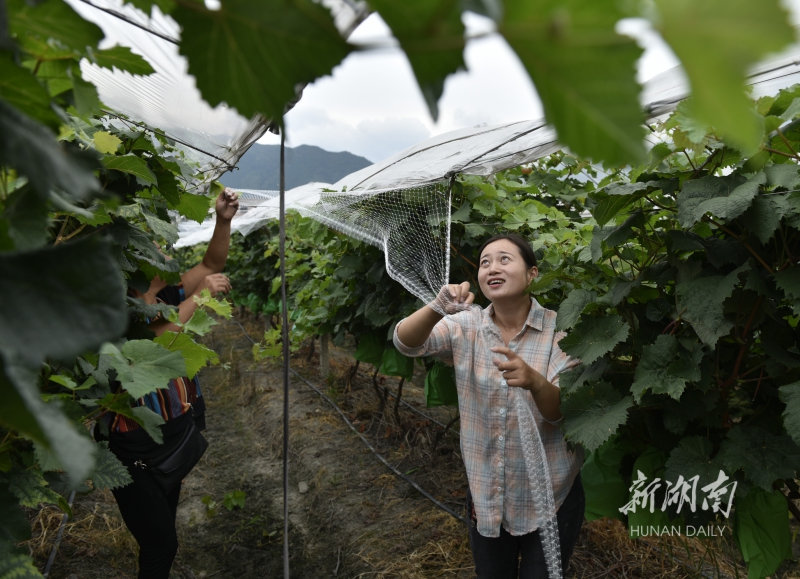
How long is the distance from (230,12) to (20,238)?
155 millimetres

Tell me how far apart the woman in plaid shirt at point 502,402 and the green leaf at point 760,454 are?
47cm

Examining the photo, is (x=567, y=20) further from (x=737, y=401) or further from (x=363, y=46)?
(x=737, y=401)

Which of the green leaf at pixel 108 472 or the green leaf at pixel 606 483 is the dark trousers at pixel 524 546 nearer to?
the green leaf at pixel 606 483

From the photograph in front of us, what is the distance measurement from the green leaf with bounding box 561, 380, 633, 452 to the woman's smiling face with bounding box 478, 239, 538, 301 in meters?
0.42

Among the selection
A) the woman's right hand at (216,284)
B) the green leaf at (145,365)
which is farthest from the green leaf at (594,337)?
the woman's right hand at (216,284)

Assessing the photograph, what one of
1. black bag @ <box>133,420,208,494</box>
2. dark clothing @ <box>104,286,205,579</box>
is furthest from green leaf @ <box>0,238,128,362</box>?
black bag @ <box>133,420,208,494</box>

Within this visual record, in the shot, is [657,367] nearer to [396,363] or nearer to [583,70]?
[583,70]

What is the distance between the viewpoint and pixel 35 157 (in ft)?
0.70

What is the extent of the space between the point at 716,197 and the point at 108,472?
1581 millimetres

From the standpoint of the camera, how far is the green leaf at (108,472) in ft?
3.76

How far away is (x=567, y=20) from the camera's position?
0.17 m

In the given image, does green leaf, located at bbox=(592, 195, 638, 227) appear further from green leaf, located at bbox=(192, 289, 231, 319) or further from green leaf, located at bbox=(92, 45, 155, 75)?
green leaf, located at bbox=(92, 45, 155, 75)

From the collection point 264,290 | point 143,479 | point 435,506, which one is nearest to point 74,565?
point 143,479

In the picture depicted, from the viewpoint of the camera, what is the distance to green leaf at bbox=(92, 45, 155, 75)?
0.43m
